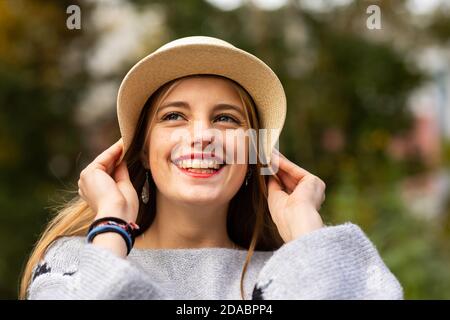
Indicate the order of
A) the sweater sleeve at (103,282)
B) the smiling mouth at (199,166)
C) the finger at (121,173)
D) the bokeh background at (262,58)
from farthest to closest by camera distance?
1. the bokeh background at (262,58)
2. the finger at (121,173)
3. the smiling mouth at (199,166)
4. the sweater sleeve at (103,282)

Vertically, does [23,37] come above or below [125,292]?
above

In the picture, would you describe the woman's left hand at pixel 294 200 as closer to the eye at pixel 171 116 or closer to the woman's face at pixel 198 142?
the woman's face at pixel 198 142

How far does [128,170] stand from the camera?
7.42 ft

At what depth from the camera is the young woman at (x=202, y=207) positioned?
1.77 m

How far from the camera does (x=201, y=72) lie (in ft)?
6.84

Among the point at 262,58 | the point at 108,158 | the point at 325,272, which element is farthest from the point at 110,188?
the point at 262,58

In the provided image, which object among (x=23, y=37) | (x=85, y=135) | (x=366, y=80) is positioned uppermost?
(x=23, y=37)

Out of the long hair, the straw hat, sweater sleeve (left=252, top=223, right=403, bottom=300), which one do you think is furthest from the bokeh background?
sweater sleeve (left=252, top=223, right=403, bottom=300)

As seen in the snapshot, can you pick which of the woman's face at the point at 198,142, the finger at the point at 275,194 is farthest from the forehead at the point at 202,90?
the finger at the point at 275,194

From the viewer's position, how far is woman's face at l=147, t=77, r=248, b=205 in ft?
6.66
